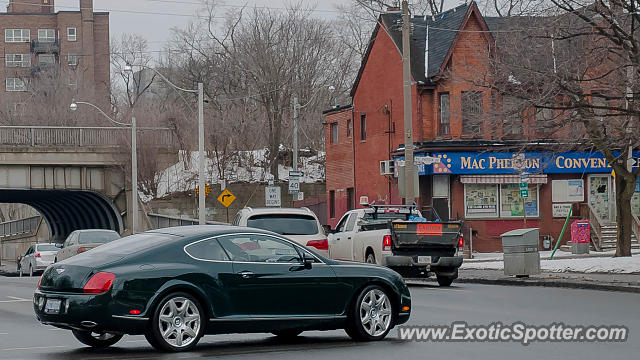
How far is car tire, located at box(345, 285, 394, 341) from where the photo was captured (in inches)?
519

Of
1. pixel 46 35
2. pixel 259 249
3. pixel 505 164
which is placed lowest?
pixel 259 249

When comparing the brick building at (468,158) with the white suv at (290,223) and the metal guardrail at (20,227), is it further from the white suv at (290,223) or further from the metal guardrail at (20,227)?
the metal guardrail at (20,227)

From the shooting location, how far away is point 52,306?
11820 millimetres

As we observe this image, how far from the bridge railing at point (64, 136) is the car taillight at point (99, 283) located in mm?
44352

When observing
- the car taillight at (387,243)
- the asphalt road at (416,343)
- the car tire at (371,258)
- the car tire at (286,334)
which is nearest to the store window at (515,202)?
the car tire at (371,258)

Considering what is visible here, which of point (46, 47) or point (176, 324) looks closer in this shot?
point (176, 324)

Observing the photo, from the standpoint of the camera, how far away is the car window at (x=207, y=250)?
488 inches

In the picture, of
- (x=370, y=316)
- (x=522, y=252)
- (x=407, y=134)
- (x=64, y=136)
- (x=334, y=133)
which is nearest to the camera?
(x=370, y=316)

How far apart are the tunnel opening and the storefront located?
70.4 ft

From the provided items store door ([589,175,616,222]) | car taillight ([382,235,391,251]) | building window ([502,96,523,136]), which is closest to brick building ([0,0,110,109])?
store door ([589,175,616,222])

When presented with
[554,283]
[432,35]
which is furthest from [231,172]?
[554,283]

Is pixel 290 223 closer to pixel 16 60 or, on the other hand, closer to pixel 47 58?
pixel 47 58

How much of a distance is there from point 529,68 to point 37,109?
54.8 meters

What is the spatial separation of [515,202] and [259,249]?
108 feet
